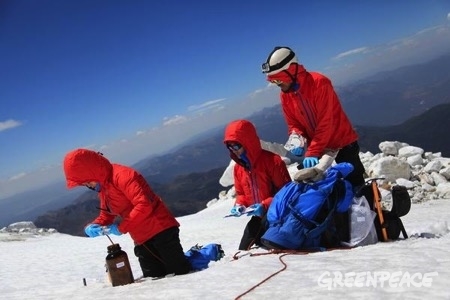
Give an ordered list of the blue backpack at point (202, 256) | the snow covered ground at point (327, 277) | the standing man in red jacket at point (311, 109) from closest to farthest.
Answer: the snow covered ground at point (327, 277)
the standing man in red jacket at point (311, 109)
the blue backpack at point (202, 256)

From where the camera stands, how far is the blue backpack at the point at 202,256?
246 inches

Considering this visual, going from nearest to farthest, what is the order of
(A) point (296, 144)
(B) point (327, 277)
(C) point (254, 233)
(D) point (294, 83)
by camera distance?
1. (B) point (327, 277)
2. (D) point (294, 83)
3. (A) point (296, 144)
4. (C) point (254, 233)

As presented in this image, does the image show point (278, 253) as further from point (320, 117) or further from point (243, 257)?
point (320, 117)

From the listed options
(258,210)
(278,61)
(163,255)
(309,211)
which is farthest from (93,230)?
(278,61)

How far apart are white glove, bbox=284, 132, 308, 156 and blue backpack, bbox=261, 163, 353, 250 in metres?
0.43

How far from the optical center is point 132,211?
5500 millimetres

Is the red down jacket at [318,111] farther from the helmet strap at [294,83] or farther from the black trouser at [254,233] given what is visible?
the black trouser at [254,233]

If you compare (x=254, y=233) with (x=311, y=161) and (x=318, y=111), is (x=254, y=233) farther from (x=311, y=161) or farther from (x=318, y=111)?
(x=318, y=111)

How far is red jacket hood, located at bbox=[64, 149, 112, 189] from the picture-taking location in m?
5.43

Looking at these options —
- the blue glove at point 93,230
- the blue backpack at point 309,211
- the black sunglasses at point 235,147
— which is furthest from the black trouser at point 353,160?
the blue glove at point 93,230

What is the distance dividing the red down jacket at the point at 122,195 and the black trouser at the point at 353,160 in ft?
8.43

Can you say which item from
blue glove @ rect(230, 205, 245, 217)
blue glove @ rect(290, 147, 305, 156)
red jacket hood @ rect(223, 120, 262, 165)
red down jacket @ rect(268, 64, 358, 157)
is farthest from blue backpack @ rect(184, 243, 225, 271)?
red down jacket @ rect(268, 64, 358, 157)

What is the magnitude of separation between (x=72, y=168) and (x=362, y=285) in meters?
3.79

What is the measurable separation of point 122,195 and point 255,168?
191 centimetres
